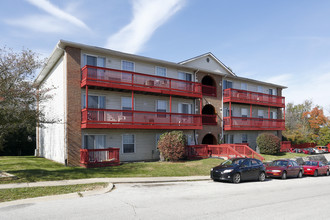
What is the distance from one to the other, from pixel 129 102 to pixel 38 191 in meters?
12.3

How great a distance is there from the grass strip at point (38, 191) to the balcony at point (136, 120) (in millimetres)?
7161

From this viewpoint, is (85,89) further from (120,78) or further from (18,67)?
(18,67)

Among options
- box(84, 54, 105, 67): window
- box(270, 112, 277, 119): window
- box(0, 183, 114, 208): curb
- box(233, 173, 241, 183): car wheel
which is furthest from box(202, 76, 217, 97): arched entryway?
box(0, 183, 114, 208): curb

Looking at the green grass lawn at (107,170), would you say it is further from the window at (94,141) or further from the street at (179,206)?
the street at (179,206)

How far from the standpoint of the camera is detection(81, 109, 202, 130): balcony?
19031 mm

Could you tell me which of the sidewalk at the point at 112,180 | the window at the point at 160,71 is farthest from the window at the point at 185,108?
the sidewalk at the point at 112,180

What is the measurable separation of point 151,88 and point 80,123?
6.19m

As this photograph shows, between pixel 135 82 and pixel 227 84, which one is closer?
pixel 135 82

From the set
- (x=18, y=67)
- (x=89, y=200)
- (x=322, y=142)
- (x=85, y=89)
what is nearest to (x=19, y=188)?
(x=89, y=200)

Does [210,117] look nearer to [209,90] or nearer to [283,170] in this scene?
[209,90]

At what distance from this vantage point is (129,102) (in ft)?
74.0

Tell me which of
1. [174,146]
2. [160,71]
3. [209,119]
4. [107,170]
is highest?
[160,71]

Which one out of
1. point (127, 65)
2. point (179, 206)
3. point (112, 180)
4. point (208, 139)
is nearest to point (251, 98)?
point (208, 139)

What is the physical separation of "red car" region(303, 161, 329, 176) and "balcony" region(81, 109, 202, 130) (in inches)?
357
